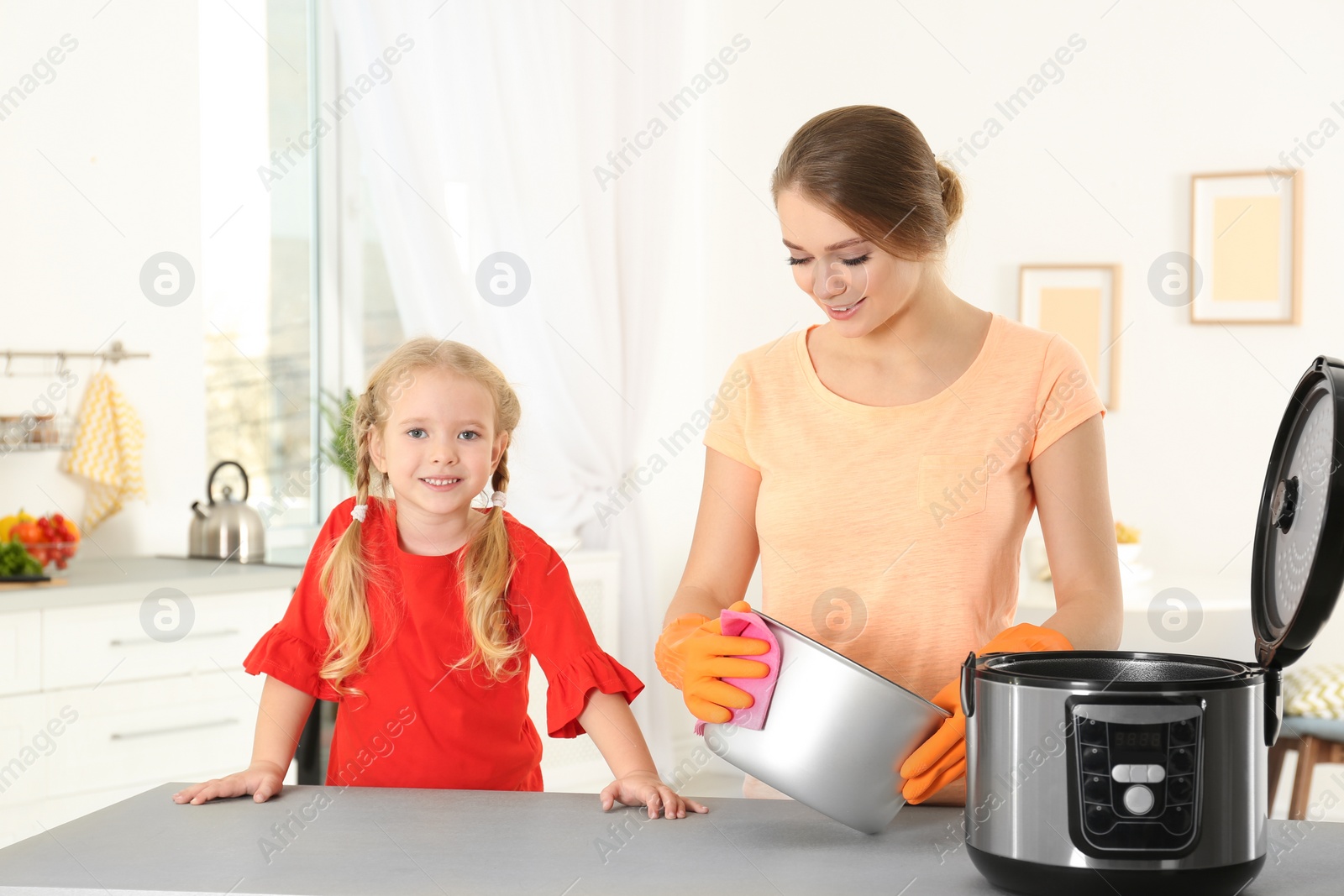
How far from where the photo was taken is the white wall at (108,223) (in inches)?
111

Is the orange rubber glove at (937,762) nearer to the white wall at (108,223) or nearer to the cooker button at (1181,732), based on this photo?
the cooker button at (1181,732)

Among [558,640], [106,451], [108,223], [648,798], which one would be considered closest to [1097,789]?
[648,798]

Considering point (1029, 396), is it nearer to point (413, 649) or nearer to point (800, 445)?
point (800, 445)

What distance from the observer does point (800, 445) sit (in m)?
1.26

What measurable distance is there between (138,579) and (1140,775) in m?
2.23

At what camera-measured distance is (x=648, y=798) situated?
3.39ft

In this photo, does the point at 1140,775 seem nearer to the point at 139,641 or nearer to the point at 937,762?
the point at 937,762

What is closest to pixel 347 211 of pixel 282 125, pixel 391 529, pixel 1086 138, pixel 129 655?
pixel 282 125

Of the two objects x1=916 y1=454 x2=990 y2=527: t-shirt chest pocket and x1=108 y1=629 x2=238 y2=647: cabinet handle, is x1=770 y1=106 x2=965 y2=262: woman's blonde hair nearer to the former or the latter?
x1=916 y1=454 x2=990 y2=527: t-shirt chest pocket

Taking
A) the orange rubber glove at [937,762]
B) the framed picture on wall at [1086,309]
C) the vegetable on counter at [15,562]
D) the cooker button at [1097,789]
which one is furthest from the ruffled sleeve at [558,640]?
the framed picture on wall at [1086,309]

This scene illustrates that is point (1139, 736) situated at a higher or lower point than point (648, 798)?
higher

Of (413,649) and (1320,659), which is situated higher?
(413,649)

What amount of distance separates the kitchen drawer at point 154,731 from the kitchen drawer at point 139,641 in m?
0.03

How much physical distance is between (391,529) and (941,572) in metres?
0.59
